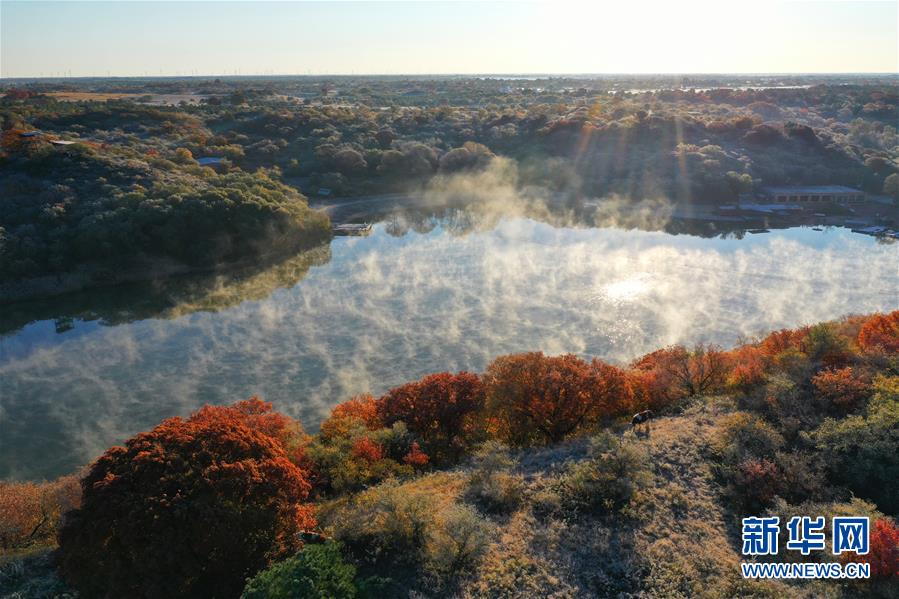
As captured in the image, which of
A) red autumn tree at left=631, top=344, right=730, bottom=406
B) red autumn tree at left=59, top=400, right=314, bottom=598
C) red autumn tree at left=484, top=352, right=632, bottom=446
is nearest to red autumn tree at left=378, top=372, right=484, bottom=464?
red autumn tree at left=484, top=352, right=632, bottom=446

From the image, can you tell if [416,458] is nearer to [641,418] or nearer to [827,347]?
[641,418]

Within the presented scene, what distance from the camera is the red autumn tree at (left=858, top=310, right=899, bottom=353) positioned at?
2773cm

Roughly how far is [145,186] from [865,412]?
66451 mm

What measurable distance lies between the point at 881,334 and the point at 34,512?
1550 inches

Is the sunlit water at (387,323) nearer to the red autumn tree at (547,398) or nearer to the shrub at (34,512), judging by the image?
the shrub at (34,512)

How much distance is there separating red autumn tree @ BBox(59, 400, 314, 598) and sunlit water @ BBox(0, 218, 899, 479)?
525 inches

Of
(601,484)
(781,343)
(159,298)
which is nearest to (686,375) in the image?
(781,343)

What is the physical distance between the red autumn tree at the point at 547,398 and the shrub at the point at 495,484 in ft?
13.5

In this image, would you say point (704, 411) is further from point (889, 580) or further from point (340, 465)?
point (340, 465)

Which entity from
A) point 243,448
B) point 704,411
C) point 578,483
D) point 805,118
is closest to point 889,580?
point 578,483

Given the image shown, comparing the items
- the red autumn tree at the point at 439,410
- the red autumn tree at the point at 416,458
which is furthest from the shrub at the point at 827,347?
the red autumn tree at the point at 416,458

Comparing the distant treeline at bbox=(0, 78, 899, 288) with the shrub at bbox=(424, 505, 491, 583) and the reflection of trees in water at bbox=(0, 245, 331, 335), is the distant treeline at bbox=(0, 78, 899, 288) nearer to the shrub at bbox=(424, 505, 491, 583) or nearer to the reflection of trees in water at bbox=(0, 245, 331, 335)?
the reflection of trees in water at bbox=(0, 245, 331, 335)

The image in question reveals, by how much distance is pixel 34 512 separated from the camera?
832 inches

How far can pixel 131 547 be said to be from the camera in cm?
1565
